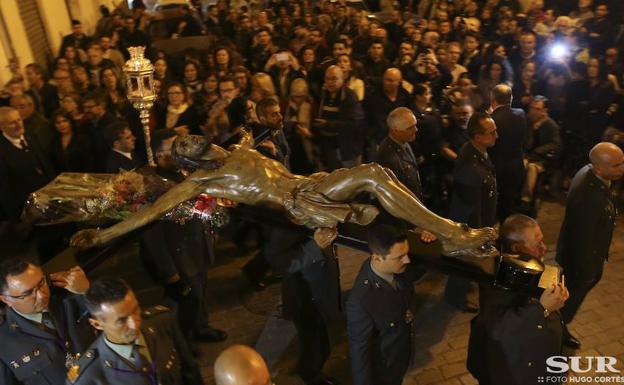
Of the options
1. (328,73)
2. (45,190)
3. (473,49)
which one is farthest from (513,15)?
(45,190)

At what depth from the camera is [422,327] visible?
4.85 m

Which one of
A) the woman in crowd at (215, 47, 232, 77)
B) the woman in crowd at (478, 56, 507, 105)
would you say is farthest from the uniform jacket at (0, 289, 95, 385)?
the woman in crowd at (478, 56, 507, 105)

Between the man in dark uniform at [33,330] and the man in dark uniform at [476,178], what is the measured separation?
303cm

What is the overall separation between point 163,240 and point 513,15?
9434 millimetres

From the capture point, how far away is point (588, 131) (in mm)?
6867

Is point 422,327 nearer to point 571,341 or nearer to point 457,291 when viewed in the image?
point 457,291

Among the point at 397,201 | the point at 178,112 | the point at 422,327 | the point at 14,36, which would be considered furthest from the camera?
the point at 14,36

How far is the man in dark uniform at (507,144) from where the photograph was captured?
560 centimetres

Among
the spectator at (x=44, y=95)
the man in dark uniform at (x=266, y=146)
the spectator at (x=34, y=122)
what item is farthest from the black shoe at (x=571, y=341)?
the spectator at (x=44, y=95)

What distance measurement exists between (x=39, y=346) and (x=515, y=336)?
99.6 inches

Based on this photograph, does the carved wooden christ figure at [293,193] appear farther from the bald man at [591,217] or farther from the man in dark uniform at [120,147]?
the man in dark uniform at [120,147]

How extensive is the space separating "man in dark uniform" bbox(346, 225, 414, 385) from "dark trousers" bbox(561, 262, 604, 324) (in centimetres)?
174

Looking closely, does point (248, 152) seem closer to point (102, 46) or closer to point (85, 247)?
point (85, 247)

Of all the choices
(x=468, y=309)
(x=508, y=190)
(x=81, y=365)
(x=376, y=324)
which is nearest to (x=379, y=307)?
(x=376, y=324)
